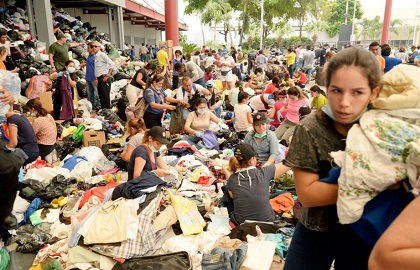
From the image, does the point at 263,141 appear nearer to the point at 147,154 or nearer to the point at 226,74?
the point at 147,154

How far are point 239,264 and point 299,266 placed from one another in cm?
162

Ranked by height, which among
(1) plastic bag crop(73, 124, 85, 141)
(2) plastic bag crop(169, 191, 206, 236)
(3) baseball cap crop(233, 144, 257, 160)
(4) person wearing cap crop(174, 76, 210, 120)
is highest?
(4) person wearing cap crop(174, 76, 210, 120)

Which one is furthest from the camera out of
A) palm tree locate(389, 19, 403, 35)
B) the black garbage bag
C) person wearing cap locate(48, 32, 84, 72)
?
palm tree locate(389, 19, 403, 35)

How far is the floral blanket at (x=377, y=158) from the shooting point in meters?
0.99

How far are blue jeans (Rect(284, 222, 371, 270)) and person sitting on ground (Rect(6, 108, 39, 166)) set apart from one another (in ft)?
15.1

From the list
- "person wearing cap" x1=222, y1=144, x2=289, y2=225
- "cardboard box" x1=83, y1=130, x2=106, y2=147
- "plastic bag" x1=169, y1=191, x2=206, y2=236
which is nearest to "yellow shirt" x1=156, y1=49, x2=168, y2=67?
"cardboard box" x1=83, y1=130, x2=106, y2=147

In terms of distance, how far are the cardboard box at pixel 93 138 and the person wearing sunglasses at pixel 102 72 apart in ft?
7.80

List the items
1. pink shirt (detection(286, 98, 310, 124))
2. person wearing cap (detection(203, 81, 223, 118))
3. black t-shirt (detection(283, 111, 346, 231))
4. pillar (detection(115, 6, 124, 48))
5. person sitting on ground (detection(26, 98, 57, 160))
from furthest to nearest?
pillar (detection(115, 6, 124, 48)) → person wearing cap (detection(203, 81, 223, 118)) → pink shirt (detection(286, 98, 310, 124)) → person sitting on ground (detection(26, 98, 57, 160)) → black t-shirt (detection(283, 111, 346, 231))

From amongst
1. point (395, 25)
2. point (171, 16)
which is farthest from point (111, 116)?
point (395, 25)

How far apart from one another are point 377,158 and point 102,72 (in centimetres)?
847

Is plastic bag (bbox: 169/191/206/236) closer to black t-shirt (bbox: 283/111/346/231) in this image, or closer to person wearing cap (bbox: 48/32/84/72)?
black t-shirt (bbox: 283/111/346/231)

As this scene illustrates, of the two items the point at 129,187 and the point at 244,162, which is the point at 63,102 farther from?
the point at 244,162

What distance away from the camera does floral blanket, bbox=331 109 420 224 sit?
0.99 metres

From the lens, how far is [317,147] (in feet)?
4.25
